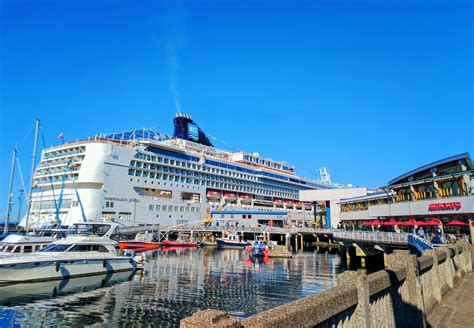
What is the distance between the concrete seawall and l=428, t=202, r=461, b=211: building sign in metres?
23.2

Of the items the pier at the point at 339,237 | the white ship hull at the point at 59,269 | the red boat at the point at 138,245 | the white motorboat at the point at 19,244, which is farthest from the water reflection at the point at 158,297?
the red boat at the point at 138,245

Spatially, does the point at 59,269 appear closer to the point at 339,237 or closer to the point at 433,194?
the point at 339,237

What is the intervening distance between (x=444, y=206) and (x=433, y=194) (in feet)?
14.3

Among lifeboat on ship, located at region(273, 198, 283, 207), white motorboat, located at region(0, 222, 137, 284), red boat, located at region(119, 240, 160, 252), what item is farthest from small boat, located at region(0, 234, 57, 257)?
lifeboat on ship, located at region(273, 198, 283, 207)

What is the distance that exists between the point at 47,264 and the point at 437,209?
34.3m

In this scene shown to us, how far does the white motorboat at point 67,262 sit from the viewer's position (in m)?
21.2

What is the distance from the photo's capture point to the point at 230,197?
248 feet

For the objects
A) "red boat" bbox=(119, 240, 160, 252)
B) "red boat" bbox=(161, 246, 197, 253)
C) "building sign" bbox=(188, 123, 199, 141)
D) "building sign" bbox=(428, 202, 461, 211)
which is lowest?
"red boat" bbox=(161, 246, 197, 253)

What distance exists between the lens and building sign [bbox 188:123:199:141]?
253 feet

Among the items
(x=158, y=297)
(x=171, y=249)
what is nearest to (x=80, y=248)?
(x=158, y=297)

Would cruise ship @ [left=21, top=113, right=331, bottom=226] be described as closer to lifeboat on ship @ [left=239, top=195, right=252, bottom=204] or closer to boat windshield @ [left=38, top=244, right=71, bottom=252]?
lifeboat on ship @ [left=239, top=195, right=252, bottom=204]

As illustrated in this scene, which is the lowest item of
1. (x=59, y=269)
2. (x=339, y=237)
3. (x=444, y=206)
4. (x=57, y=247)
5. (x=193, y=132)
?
(x=59, y=269)

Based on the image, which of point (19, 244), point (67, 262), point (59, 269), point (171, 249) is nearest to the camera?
point (59, 269)

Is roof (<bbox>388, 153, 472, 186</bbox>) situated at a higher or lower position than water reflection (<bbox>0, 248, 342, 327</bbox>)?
higher
